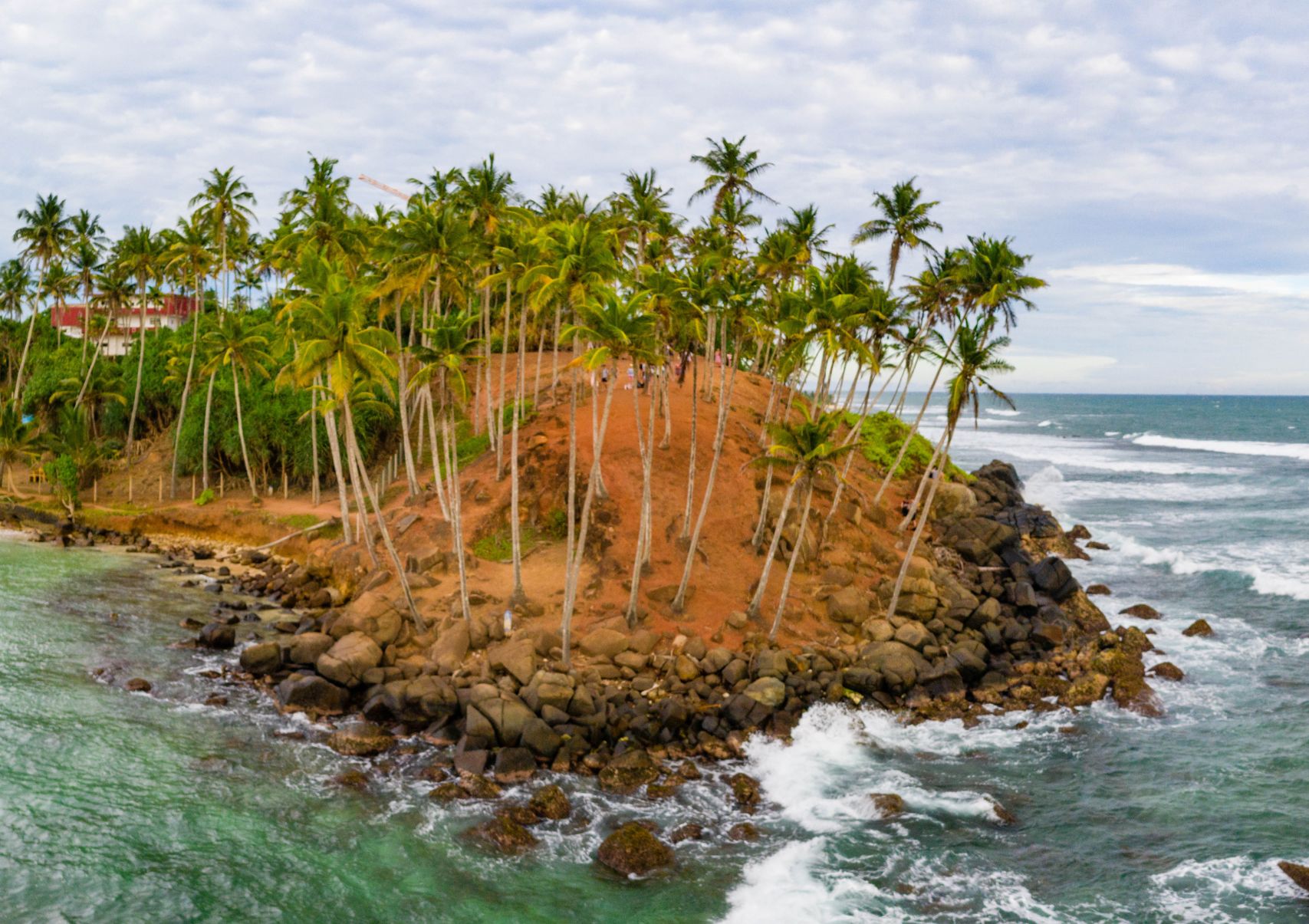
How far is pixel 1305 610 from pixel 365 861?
4269 centimetres

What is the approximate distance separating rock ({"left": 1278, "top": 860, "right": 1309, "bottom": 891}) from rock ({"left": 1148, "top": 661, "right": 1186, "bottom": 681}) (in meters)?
13.0

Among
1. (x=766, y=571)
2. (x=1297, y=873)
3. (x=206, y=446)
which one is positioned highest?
(x=206, y=446)

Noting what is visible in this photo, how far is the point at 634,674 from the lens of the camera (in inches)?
1224

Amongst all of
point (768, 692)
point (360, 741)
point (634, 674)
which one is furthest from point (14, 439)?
point (768, 692)

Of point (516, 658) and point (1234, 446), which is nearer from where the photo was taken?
point (516, 658)

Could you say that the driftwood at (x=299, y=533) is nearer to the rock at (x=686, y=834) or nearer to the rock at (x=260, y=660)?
the rock at (x=260, y=660)

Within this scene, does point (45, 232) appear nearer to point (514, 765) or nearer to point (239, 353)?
point (239, 353)

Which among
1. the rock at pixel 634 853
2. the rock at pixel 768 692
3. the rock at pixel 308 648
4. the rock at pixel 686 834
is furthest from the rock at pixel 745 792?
the rock at pixel 308 648

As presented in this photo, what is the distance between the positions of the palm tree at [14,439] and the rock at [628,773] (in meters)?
53.8

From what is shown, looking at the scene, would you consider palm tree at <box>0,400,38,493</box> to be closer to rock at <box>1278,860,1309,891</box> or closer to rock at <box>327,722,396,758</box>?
rock at <box>327,722,396,758</box>

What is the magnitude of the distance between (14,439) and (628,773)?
179ft

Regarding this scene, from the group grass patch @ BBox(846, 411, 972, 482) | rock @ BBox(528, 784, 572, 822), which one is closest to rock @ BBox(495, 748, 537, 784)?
rock @ BBox(528, 784, 572, 822)

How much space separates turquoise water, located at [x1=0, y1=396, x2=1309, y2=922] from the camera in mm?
20047

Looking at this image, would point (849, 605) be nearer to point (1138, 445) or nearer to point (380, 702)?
point (380, 702)
